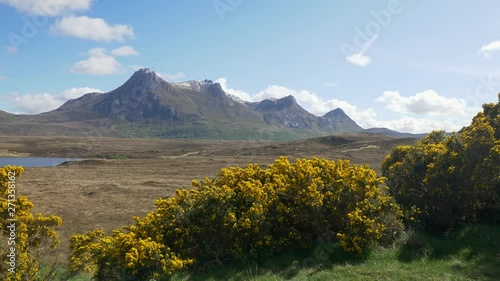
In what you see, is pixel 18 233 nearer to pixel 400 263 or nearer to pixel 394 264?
pixel 394 264

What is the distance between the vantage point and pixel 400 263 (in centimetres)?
937

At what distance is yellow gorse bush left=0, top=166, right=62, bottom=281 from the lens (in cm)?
829

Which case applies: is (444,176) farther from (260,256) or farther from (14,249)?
(14,249)

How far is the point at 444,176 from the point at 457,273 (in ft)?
13.9

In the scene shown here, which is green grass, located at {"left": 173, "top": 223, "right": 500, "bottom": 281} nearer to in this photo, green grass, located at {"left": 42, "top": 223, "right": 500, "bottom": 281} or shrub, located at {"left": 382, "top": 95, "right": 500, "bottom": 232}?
green grass, located at {"left": 42, "top": 223, "right": 500, "bottom": 281}

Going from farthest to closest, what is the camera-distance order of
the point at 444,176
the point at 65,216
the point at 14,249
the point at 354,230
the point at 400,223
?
the point at 65,216
the point at 444,176
the point at 400,223
the point at 354,230
the point at 14,249

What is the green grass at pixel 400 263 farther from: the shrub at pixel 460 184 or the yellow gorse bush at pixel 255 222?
the shrub at pixel 460 184

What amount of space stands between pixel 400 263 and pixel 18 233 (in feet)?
32.3

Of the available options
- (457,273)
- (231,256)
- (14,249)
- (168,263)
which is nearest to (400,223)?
(457,273)

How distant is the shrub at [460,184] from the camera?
37.3ft

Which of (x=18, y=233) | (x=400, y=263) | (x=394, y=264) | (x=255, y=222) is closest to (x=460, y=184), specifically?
(x=400, y=263)

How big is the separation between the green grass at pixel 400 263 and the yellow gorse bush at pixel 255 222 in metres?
0.42

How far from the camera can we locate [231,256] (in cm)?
1069

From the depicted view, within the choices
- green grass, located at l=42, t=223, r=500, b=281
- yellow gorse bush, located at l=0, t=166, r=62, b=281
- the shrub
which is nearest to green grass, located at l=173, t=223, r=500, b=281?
green grass, located at l=42, t=223, r=500, b=281
